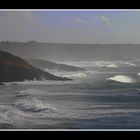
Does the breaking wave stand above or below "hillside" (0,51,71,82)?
below

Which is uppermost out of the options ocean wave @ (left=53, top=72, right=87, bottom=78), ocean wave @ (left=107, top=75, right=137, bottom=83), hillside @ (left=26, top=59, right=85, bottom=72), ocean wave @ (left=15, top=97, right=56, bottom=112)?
hillside @ (left=26, top=59, right=85, bottom=72)

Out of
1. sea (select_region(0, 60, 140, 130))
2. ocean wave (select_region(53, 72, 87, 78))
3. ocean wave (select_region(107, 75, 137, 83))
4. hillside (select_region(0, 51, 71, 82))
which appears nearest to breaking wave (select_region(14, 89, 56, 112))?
sea (select_region(0, 60, 140, 130))

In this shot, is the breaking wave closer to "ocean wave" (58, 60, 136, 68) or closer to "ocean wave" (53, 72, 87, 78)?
"ocean wave" (53, 72, 87, 78)

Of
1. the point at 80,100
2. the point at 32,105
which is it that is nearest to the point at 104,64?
the point at 80,100

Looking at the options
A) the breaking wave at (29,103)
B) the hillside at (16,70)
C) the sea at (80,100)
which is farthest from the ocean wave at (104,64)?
the breaking wave at (29,103)

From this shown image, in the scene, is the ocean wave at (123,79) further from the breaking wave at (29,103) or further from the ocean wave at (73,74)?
the breaking wave at (29,103)

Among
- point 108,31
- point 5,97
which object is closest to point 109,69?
point 108,31

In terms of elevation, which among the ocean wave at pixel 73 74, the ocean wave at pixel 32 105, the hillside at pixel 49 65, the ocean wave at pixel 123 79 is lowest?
the ocean wave at pixel 32 105

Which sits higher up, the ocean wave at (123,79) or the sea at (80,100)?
the ocean wave at (123,79)
